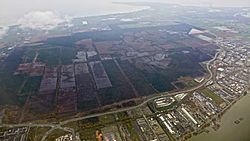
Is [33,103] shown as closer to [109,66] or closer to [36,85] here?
[36,85]

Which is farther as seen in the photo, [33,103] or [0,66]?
[0,66]

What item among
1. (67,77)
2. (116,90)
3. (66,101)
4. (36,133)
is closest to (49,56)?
(67,77)

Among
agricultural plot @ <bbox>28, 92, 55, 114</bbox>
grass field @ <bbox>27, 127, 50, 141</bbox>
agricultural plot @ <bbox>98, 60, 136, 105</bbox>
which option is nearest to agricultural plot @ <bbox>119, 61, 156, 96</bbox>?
agricultural plot @ <bbox>98, 60, 136, 105</bbox>

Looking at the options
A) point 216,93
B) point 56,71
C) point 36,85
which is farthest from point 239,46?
point 36,85

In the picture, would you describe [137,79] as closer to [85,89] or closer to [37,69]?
[85,89]

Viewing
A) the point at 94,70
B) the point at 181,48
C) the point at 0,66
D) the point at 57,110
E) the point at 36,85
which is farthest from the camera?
the point at 181,48

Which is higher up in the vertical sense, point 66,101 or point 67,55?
point 66,101
